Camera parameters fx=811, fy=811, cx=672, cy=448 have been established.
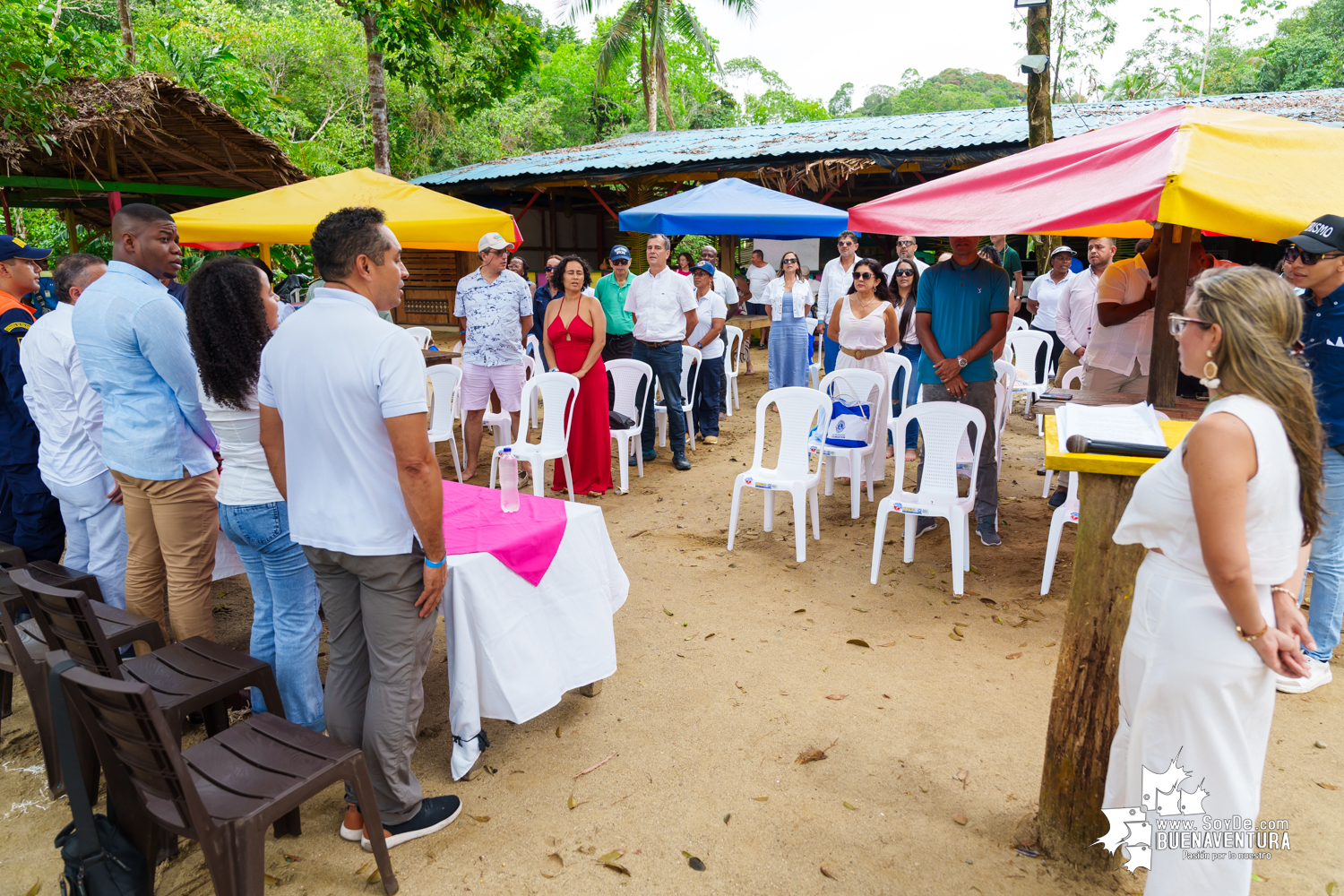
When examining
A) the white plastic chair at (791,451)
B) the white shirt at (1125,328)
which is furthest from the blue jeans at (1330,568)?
the white plastic chair at (791,451)

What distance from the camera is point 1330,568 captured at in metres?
3.27

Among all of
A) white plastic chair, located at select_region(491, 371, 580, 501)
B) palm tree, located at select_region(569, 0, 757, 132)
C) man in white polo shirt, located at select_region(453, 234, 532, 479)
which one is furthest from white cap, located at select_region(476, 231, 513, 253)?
palm tree, located at select_region(569, 0, 757, 132)

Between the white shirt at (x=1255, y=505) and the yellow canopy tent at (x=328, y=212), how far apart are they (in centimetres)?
488

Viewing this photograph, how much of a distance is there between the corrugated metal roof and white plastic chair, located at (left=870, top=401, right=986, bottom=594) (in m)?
7.19

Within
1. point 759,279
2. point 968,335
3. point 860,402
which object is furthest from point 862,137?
point 968,335

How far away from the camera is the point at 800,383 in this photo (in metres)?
8.32

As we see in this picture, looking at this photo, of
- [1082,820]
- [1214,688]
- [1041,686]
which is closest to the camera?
[1214,688]

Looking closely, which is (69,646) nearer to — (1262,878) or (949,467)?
(1262,878)

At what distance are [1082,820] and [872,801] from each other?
2.14 ft

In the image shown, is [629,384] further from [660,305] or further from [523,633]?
[523,633]

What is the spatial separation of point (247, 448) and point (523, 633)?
1.11 m

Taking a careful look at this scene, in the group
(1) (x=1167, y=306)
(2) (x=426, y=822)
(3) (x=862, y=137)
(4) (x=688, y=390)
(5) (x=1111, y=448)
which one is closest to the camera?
(5) (x=1111, y=448)

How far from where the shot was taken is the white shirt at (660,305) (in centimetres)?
661

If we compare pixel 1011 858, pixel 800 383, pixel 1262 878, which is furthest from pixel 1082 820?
pixel 800 383
